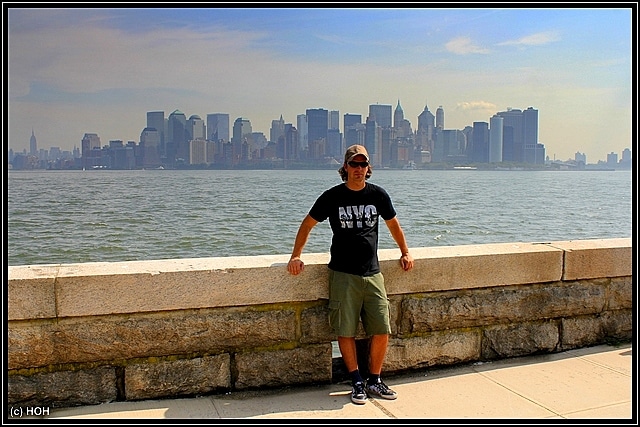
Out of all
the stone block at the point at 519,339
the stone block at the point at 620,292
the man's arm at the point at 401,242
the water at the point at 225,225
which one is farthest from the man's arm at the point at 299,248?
the water at the point at 225,225

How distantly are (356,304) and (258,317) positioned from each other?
66 centimetres

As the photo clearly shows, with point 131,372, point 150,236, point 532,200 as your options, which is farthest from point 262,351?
point 532,200

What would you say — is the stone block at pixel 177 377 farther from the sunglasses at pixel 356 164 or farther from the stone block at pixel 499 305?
the sunglasses at pixel 356 164

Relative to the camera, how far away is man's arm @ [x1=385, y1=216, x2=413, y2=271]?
15.0 ft

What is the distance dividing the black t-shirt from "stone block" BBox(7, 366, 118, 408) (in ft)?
5.33

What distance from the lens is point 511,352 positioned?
5195 mm

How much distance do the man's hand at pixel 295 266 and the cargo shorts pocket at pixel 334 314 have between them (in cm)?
31

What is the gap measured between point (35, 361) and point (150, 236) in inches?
893

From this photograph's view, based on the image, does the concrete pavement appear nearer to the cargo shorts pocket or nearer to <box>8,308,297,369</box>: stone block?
<box>8,308,297,369</box>: stone block

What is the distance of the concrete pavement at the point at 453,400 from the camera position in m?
4.10

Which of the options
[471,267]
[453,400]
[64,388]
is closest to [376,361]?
[453,400]

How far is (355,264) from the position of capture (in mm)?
4410

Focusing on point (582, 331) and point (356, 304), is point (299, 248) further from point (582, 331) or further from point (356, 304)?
point (582, 331)

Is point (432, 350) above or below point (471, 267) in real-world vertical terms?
below
